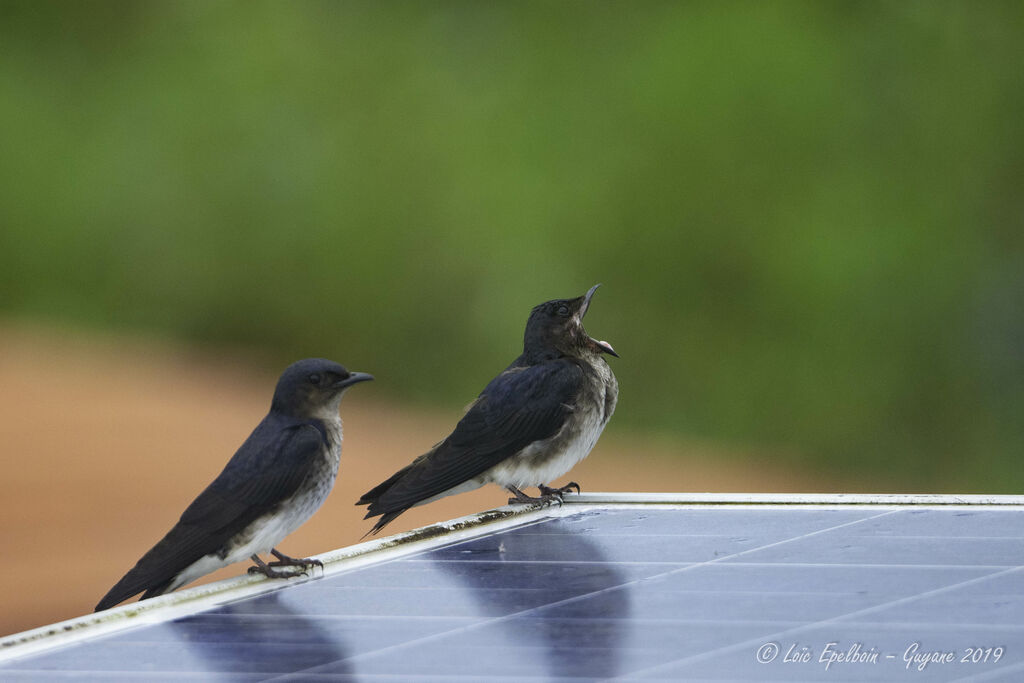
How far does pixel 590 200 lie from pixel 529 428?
1550 centimetres

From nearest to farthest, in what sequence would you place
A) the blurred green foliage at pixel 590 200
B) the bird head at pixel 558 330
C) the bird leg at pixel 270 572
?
the bird leg at pixel 270 572, the bird head at pixel 558 330, the blurred green foliage at pixel 590 200

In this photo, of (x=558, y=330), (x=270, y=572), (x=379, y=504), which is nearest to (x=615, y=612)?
(x=270, y=572)

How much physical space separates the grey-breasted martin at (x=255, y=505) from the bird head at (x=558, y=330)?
1.55 metres

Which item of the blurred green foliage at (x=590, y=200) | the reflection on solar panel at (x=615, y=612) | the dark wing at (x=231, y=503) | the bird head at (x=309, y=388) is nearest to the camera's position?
the reflection on solar panel at (x=615, y=612)

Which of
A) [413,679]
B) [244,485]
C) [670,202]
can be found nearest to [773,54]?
[670,202]

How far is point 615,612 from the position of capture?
3.30m

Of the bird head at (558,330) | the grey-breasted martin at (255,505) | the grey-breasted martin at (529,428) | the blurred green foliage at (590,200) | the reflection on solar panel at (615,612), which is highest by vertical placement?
the blurred green foliage at (590,200)

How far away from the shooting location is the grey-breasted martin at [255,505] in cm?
417

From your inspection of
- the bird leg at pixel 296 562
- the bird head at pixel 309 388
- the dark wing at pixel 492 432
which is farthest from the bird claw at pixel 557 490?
the bird leg at pixel 296 562

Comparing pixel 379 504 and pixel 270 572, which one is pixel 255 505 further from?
pixel 379 504

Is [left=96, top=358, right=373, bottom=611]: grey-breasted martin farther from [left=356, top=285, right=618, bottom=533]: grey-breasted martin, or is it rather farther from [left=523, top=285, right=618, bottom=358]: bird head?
[left=523, top=285, right=618, bottom=358]: bird head

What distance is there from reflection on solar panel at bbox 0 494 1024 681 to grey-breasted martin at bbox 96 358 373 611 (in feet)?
0.86

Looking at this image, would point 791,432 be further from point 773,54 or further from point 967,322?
point 773,54

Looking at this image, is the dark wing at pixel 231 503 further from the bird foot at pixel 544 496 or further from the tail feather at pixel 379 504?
the bird foot at pixel 544 496
